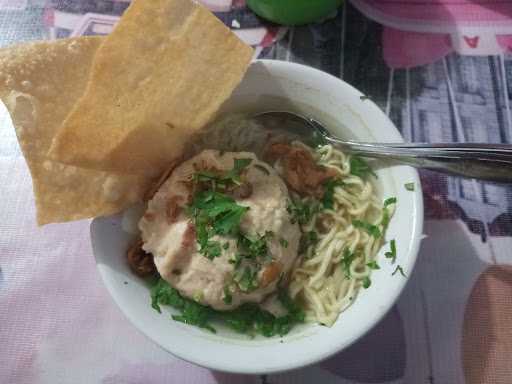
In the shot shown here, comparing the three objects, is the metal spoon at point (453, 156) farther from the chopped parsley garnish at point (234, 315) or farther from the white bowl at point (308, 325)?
the chopped parsley garnish at point (234, 315)

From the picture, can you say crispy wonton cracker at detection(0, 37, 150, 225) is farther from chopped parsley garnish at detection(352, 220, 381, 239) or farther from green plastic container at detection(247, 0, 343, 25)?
green plastic container at detection(247, 0, 343, 25)

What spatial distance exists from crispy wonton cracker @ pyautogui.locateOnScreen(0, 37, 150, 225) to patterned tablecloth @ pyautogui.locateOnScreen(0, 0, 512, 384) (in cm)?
31

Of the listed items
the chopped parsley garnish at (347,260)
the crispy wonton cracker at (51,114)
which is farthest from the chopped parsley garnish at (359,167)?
the crispy wonton cracker at (51,114)

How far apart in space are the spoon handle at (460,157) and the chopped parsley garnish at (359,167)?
10 cm

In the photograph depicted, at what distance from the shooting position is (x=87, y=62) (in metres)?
1.07

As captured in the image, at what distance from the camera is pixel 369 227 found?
1.17 meters

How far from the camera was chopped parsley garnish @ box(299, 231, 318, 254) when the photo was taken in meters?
1.22

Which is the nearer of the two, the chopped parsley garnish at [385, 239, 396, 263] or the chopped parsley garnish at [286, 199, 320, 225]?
the chopped parsley garnish at [385, 239, 396, 263]

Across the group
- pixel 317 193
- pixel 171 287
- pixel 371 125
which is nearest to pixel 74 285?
pixel 171 287

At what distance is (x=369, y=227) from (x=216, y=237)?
37 centimetres

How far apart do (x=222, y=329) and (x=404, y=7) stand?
1246 millimetres

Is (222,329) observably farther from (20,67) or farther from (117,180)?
(20,67)

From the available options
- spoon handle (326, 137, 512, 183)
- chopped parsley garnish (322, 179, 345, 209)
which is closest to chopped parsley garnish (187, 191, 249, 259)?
chopped parsley garnish (322, 179, 345, 209)

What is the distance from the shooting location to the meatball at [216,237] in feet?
3.50
